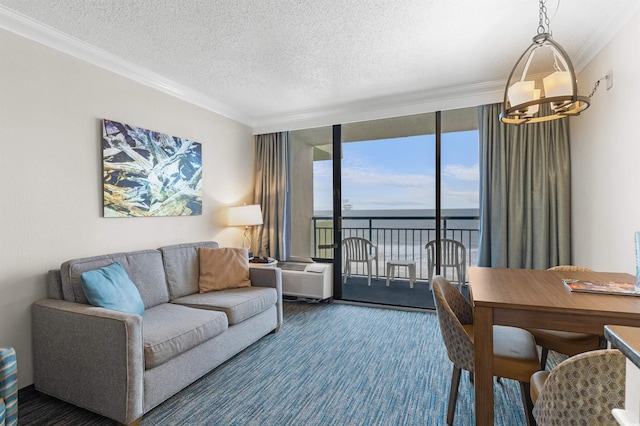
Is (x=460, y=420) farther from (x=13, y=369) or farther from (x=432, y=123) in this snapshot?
(x=432, y=123)

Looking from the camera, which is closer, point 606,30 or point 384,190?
point 606,30

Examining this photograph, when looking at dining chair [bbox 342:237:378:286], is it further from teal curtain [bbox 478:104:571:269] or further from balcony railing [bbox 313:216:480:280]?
teal curtain [bbox 478:104:571:269]

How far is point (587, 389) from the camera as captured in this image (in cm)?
98

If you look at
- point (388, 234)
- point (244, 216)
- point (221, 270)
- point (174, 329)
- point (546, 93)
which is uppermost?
point (546, 93)

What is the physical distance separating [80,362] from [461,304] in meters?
2.42

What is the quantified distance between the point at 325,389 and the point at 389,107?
3.16 meters

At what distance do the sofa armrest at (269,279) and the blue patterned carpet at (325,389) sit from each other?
31 centimetres

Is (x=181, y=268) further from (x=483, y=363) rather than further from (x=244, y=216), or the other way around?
(x=483, y=363)

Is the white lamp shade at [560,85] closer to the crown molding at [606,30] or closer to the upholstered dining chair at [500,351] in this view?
the crown molding at [606,30]

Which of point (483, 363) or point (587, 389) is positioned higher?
point (587, 389)

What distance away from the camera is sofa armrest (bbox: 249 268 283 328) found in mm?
3180

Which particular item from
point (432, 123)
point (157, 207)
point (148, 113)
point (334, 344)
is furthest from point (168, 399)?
point (432, 123)

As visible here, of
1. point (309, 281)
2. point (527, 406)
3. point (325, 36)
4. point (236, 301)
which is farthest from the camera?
point (309, 281)

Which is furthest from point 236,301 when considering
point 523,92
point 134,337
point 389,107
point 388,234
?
point 388,234
